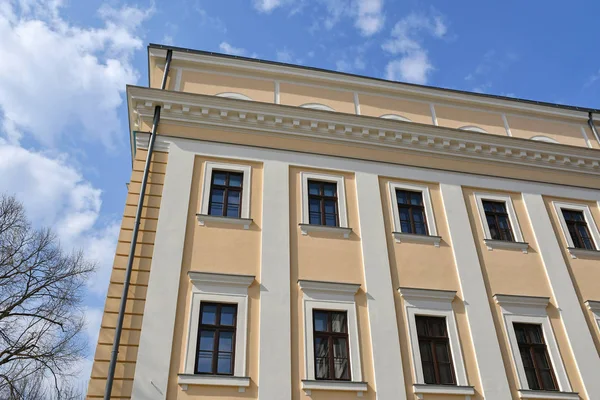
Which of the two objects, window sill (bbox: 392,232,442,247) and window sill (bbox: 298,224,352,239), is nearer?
window sill (bbox: 298,224,352,239)

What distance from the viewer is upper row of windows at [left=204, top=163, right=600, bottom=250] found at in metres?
12.3

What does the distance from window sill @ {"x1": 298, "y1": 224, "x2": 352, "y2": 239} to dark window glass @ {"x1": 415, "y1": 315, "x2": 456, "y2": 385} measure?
2.53 m

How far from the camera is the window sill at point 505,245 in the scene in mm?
12922

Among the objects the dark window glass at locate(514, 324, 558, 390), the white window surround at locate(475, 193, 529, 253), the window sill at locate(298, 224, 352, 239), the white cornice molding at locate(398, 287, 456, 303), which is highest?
the white window surround at locate(475, 193, 529, 253)

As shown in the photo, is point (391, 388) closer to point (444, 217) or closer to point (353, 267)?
point (353, 267)

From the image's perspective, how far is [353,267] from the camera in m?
11.6

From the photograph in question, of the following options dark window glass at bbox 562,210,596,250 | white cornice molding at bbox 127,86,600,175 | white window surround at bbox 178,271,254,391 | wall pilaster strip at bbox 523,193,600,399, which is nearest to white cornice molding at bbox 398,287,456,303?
wall pilaster strip at bbox 523,193,600,399

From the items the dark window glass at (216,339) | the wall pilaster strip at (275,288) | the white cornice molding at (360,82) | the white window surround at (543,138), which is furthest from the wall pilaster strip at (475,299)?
the dark window glass at (216,339)

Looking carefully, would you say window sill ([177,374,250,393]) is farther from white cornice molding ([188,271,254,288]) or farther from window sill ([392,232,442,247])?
window sill ([392,232,442,247])

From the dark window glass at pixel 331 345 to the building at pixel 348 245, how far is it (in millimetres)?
33

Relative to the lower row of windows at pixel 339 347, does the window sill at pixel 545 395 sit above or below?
below

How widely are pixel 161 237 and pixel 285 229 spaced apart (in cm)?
282

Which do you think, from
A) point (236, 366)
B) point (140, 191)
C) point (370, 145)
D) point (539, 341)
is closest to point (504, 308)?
point (539, 341)

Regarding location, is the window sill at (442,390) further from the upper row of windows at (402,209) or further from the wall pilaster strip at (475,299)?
the upper row of windows at (402,209)
